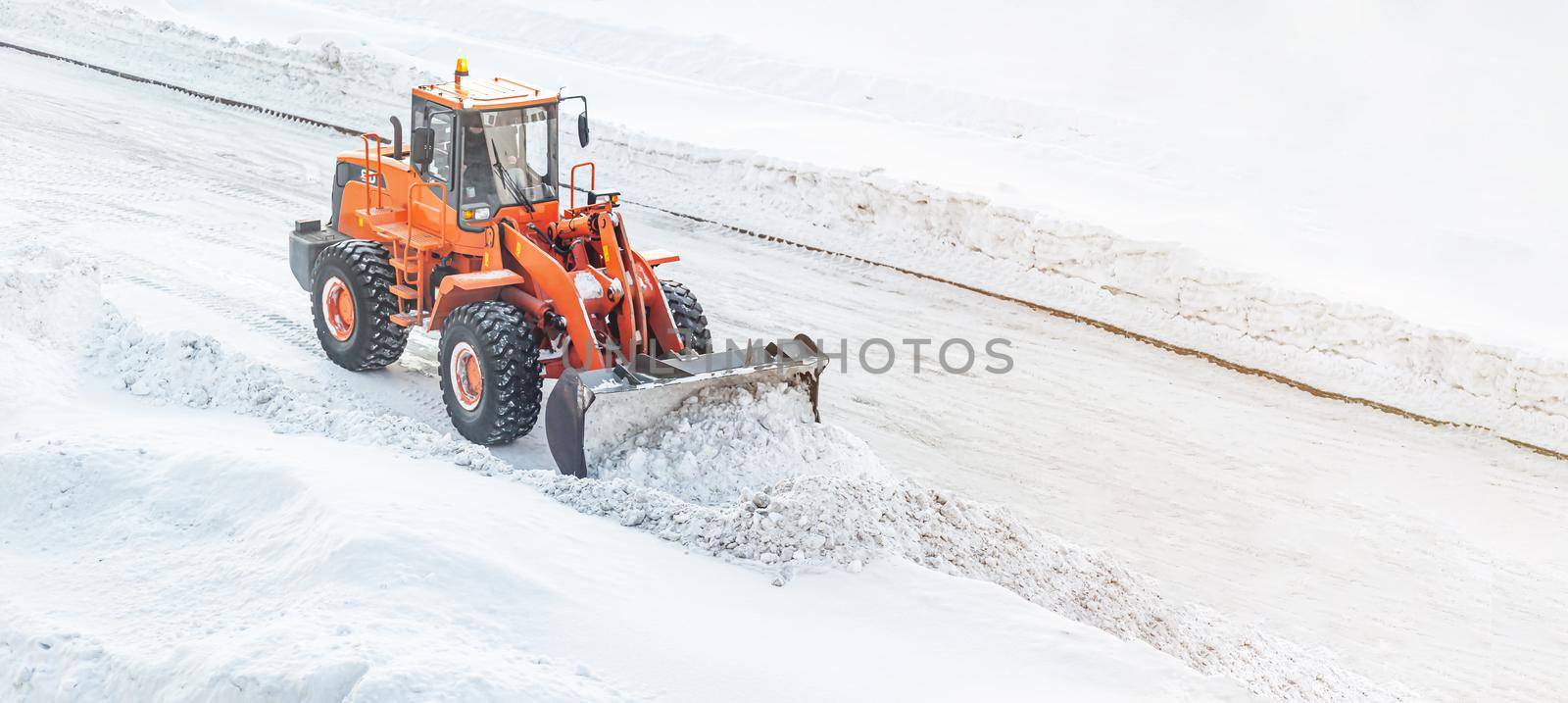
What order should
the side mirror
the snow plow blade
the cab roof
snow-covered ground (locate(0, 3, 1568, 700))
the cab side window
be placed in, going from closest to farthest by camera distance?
snow-covered ground (locate(0, 3, 1568, 700)), the snow plow blade, the side mirror, the cab roof, the cab side window

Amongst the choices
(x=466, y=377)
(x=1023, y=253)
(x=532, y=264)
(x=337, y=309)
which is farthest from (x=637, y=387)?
(x=1023, y=253)

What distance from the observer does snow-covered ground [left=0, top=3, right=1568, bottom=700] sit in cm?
564

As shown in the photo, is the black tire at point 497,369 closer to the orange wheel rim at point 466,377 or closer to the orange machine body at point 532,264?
the orange wheel rim at point 466,377

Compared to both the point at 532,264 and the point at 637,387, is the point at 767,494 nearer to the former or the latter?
the point at 637,387

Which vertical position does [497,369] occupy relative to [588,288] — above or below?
below

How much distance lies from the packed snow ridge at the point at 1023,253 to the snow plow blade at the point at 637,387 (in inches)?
176

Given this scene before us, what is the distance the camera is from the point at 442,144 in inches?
342

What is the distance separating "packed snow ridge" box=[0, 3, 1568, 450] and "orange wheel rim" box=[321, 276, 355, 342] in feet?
16.3

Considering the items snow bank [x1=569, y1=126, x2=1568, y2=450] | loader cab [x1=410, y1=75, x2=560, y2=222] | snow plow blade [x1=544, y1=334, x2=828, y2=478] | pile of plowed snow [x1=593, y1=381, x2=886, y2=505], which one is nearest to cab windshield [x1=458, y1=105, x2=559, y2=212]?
loader cab [x1=410, y1=75, x2=560, y2=222]

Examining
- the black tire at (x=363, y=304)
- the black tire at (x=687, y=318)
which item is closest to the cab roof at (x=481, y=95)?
the black tire at (x=363, y=304)

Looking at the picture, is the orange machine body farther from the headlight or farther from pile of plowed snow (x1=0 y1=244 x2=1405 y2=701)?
pile of plowed snow (x1=0 y1=244 x2=1405 y2=701)

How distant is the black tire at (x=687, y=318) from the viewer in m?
8.65

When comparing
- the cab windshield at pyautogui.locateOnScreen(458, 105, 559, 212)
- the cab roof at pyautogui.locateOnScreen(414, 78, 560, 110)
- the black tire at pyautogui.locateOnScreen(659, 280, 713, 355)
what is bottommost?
the black tire at pyautogui.locateOnScreen(659, 280, 713, 355)

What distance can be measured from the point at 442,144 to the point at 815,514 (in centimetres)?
371
